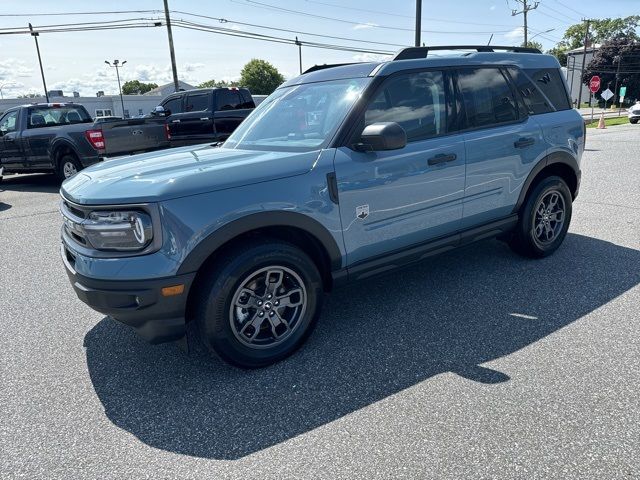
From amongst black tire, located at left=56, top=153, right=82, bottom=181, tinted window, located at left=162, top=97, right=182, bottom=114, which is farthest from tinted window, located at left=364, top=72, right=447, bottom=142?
tinted window, located at left=162, top=97, right=182, bottom=114

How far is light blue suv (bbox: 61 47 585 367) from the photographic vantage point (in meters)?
2.63

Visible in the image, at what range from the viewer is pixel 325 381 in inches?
113

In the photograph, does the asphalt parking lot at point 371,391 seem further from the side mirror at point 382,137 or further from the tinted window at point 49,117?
the tinted window at point 49,117

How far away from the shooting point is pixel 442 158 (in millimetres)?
3615

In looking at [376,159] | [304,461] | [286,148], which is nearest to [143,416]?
[304,461]

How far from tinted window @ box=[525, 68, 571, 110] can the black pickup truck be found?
8.06m

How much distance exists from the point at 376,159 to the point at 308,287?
0.99 metres

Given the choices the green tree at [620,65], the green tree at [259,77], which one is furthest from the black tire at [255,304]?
the green tree at [259,77]

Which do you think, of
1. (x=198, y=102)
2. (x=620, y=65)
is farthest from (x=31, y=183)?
(x=620, y=65)

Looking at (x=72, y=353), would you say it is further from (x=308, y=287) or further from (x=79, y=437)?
(x=308, y=287)

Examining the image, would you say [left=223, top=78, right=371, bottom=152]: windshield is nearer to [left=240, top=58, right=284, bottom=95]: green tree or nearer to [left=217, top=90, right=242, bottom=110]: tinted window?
[left=217, top=90, right=242, bottom=110]: tinted window

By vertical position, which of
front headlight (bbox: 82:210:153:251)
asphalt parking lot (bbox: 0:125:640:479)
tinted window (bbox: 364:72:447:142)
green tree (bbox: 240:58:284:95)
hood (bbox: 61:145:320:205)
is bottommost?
asphalt parking lot (bbox: 0:125:640:479)

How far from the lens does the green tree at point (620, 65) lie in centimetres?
6216

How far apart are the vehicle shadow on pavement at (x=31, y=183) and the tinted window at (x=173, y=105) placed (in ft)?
11.0
